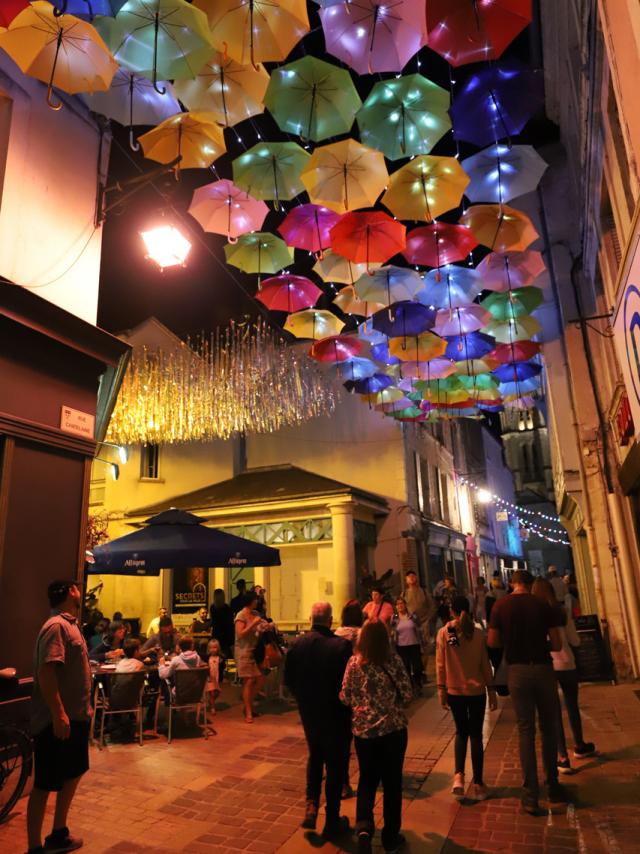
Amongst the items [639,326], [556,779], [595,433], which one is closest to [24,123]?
[639,326]

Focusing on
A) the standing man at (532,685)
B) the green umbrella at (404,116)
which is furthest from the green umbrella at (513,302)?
the standing man at (532,685)

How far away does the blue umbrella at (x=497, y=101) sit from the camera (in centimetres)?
578

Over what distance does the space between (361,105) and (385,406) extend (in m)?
8.09

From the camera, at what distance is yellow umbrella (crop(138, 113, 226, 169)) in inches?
230

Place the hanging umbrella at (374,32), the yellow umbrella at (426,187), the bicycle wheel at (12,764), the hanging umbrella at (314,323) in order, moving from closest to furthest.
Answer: the bicycle wheel at (12,764) < the hanging umbrella at (374,32) < the yellow umbrella at (426,187) < the hanging umbrella at (314,323)

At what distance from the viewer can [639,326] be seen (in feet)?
13.2

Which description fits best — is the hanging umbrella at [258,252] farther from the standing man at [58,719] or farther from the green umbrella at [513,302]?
the standing man at [58,719]

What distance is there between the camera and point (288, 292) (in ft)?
28.9

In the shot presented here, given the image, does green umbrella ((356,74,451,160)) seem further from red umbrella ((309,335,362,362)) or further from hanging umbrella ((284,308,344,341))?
red umbrella ((309,335,362,362))

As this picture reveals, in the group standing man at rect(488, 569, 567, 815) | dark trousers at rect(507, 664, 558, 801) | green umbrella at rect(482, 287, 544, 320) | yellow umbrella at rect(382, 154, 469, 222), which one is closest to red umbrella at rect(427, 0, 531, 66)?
yellow umbrella at rect(382, 154, 469, 222)

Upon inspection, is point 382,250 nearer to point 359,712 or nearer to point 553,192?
point 359,712

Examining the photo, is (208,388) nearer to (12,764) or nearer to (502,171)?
(502,171)

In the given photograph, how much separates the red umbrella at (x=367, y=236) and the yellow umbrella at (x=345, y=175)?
0.27 meters

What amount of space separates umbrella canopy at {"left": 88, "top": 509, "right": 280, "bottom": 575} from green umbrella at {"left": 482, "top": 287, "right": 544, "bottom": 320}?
20.1ft
